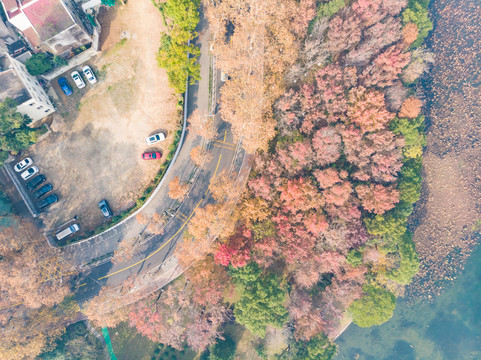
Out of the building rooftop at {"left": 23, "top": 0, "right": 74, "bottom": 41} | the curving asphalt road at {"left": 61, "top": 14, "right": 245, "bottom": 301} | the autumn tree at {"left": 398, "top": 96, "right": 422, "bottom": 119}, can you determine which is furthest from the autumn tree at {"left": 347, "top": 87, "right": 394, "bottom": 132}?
the building rooftop at {"left": 23, "top": 0, "right": 74, "bottom": 41}

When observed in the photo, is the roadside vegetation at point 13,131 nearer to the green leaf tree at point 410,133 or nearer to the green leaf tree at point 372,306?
the green leaf tree at point 410,133

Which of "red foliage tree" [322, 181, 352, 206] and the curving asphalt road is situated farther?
the curving asphalt road

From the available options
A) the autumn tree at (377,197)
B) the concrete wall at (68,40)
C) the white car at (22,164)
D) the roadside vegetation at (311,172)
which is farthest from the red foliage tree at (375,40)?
the white car at (22,164)

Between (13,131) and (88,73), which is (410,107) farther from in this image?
(13,131)

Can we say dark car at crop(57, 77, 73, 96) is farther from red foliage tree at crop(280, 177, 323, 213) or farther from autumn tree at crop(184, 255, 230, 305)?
red foliage tree at crop(280, 177, 323, 213)

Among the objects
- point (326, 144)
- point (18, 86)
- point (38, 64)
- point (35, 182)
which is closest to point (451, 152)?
point (326, 144)

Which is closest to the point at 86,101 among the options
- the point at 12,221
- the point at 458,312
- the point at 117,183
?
the point at 117,183
